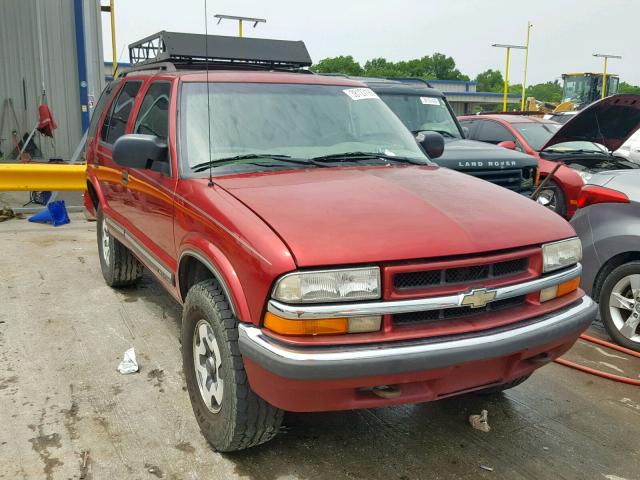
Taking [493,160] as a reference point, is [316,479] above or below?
below

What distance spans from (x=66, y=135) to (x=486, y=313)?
13.3m

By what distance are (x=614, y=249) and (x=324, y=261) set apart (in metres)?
3.00

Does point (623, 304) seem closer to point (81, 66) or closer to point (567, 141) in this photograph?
point (567, 141)

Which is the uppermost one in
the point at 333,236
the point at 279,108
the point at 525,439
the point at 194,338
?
the point at 279,108

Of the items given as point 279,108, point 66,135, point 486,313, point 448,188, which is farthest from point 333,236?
point 66,135

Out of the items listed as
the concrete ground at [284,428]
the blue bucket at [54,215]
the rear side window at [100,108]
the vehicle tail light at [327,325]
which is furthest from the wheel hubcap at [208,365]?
the blue bucket at [54,215]

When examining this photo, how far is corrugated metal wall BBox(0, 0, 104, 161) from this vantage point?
12.8m

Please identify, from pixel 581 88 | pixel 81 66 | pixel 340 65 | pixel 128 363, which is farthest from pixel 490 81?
pixel 128 363

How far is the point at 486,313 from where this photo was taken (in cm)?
268

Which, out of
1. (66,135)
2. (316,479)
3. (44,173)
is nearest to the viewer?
(316,479)

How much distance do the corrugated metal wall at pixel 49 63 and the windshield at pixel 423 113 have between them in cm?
759

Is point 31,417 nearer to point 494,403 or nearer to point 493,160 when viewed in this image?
point 494,403

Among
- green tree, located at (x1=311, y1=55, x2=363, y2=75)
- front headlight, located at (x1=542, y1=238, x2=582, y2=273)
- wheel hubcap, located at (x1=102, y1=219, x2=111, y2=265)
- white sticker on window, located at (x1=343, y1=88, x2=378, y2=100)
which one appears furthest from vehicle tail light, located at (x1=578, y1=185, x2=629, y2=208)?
green tree, located at (x1=311, y1=55, x2=363, y2=75)

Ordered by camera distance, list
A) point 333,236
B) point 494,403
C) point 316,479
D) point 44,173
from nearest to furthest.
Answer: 1. point 333,236
2. point 316,479
3. point 494,403
4. point 44,173
